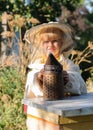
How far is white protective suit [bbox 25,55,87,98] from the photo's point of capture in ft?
12.1

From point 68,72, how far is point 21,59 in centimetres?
311

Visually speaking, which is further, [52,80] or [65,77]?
[65,77]

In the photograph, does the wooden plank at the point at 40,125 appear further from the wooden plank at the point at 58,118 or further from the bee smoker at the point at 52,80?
the bee smoker at the point at 52,80

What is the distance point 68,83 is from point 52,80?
285 millimetres

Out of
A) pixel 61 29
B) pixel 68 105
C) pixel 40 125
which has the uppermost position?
pixel 61 29

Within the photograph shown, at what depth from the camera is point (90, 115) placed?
3162 mm

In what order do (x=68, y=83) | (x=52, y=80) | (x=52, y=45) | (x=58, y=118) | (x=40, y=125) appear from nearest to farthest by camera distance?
(x=58, y=118), (x=40, y=125), (x=52, y=80), (x=68, y=83), (x=52, y=45)

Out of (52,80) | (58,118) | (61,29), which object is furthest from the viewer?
(61,29)

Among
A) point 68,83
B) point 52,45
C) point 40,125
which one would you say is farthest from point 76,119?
point 52,45

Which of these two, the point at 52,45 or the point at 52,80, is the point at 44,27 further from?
the point at 52,80

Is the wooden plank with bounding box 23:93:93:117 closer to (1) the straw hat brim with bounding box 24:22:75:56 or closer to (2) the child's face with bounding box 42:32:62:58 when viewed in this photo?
(2) the child's face with bounding box 42:32:62:58

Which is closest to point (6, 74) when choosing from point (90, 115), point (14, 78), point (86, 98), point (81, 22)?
point (14, 78)

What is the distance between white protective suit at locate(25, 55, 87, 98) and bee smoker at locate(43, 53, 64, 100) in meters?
0.16

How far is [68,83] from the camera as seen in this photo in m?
3.75
